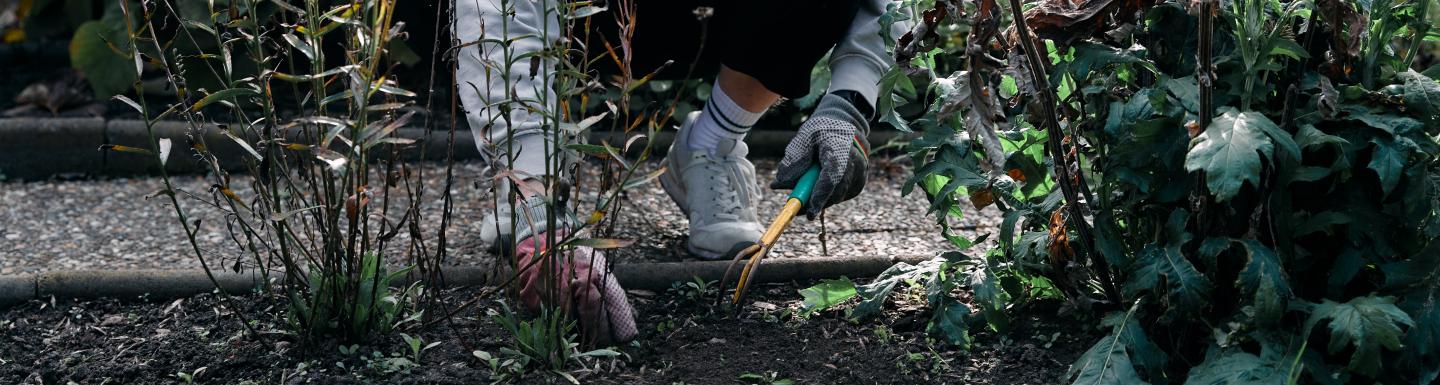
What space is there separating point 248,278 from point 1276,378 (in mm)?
1741

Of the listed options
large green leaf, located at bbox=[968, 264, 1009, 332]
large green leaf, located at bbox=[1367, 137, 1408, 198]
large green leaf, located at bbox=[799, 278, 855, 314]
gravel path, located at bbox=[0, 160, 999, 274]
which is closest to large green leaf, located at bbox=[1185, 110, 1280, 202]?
large green leaf, located at bbox=[1367, 137, 1408, 198]

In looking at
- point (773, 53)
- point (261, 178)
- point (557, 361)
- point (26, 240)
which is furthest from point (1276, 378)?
point (26, 240)

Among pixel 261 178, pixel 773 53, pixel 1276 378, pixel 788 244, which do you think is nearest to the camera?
pixel 1276 378

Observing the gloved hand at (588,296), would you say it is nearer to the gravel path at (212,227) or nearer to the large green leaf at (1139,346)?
the gravel path at (212,227)

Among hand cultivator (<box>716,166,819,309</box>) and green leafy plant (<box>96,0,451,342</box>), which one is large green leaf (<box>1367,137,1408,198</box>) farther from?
green leafy plant (<box>96,0,451,342</box>)

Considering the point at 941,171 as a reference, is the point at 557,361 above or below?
below

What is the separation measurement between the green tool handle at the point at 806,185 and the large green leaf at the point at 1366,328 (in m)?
1.05

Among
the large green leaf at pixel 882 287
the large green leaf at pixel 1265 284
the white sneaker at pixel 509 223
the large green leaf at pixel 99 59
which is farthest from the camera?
the large green leaf at pixel 99 59

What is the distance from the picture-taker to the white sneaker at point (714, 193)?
8.92ft

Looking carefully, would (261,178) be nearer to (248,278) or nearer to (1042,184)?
(248,278)

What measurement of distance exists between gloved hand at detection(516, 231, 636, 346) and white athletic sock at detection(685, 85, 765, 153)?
703 millimetres

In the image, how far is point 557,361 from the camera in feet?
6.37

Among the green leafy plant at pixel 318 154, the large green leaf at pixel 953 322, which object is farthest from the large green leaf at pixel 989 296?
the green leafy plant at pixel 318 154

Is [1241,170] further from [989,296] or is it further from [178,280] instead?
[178,280]
